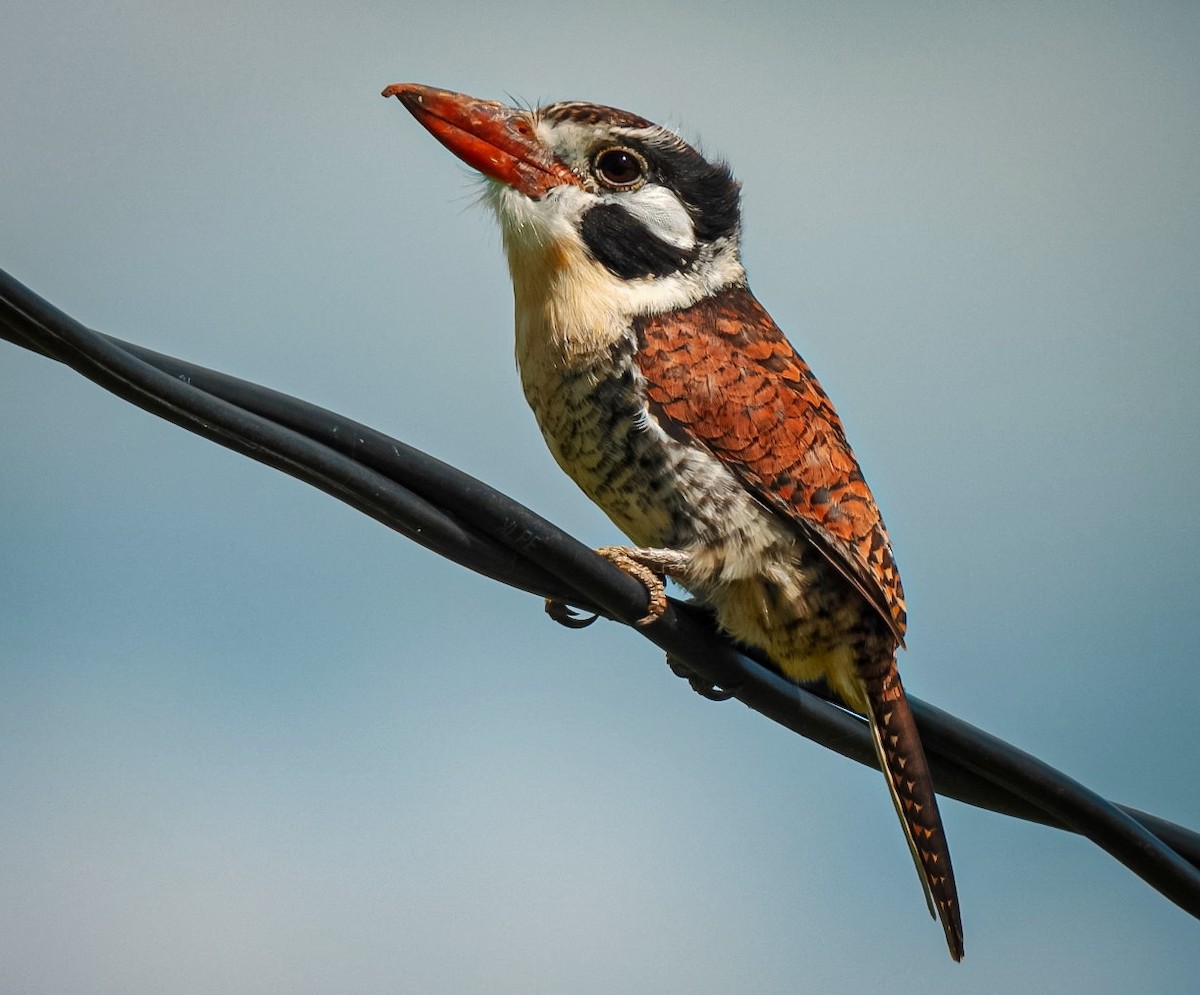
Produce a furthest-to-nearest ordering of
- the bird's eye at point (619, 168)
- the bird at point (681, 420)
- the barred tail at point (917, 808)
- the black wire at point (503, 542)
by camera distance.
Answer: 1. the bird's eye at point (619, 168)
2. the bird at point (681, 420)
3. the barred tail at point (917, 808)
4. the black wire at point (503, 542)

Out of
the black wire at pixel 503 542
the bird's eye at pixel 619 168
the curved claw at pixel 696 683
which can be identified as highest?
the bird's eye at pixel 619 168

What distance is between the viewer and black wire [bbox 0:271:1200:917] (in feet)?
7.58

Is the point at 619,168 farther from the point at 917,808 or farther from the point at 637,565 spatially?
the point at 917,808

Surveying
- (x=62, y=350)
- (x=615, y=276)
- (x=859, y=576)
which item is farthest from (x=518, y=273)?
(x=62, y=350)

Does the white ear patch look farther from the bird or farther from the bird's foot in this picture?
the bird's foot

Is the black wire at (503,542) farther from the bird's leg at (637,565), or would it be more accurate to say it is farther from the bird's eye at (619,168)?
the bird's eye at (619,168)

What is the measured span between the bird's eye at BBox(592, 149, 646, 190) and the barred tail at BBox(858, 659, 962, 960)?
1.67 m

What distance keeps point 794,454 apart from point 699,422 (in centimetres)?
28

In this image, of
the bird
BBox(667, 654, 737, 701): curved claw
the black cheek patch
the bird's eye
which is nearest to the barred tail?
the bird

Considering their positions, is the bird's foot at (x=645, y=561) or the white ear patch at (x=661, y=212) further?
the white ear patch at (x=661, y=212)

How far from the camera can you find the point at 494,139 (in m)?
4.35

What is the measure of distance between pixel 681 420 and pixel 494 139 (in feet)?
3.26

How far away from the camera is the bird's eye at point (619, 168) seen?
4.48 metres

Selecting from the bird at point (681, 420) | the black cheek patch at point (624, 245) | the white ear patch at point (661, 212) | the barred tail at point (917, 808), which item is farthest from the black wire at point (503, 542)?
the white ear patch at point (661, 212)
